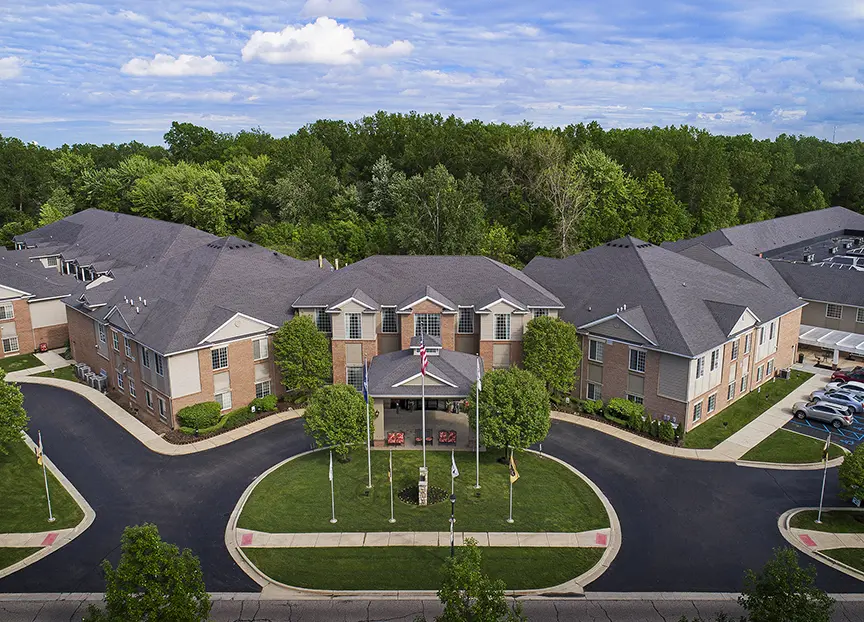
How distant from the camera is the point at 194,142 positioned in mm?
161250

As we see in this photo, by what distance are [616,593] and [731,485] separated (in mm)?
14168

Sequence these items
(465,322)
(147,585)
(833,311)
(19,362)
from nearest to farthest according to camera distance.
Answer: (147,585) → (465,322) → (19,362) → (833,311)

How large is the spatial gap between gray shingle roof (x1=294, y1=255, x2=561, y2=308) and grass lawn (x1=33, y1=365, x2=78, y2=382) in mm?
24296

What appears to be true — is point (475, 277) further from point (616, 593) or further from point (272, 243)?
point (272, 243)

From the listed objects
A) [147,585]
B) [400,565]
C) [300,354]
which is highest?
[300,354]

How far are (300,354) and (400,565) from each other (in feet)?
76.0

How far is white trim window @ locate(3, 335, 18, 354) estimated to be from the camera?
68.2 meters

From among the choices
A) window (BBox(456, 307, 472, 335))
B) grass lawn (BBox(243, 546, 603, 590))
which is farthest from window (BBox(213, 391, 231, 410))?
grass lawn (BBox(243, 546, 603, 590))

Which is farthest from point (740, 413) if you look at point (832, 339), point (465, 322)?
point (465, 322)

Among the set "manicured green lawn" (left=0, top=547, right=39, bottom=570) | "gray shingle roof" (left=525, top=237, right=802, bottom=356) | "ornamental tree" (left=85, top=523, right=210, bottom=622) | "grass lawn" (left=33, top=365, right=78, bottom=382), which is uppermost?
"gray shingle roof" (left=525, top=237, right=802, bottom=356)

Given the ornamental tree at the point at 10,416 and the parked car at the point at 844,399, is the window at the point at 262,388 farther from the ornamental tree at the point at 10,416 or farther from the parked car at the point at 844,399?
the parked car at the point at 844,399

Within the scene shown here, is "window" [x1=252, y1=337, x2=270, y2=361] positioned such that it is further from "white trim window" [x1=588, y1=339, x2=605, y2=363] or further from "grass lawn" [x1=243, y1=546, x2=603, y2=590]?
"white trim window" [x1=588, y1=339, x2=605, y2=363]

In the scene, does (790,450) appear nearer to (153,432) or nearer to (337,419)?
(337,419)

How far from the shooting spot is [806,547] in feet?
115
